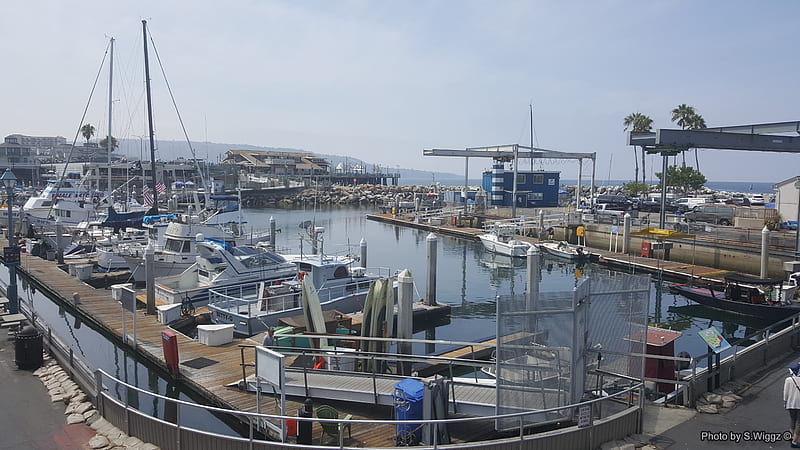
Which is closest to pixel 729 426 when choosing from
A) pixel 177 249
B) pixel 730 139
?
pixel 177 249

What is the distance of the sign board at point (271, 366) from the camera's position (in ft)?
29.9

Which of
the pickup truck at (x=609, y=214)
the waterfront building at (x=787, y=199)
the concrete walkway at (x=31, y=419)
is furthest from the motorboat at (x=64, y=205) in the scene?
the waterfront building at (x=787, y=199)

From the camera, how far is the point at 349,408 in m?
11.5

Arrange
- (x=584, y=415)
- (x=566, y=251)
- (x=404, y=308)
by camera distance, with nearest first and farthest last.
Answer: (x=584, y=415)
(x=404, y=308)
(x=566, y=251)

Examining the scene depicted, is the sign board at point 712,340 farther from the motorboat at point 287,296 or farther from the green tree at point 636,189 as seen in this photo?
the green tree at point 636,189

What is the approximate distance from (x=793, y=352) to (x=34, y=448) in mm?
18174

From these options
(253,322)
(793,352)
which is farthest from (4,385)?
(793,352)

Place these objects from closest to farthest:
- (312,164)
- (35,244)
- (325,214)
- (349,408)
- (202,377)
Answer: (349,408)
(202,377)
(35,244)
(325,214)
(312,164)

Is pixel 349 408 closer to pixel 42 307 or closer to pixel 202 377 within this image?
pixel 202 377

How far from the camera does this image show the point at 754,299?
81.5 feet

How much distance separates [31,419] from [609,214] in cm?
5456

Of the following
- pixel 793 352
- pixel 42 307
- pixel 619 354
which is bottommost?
pixel 42 307

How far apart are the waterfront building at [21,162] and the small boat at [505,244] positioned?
11844 centimetres

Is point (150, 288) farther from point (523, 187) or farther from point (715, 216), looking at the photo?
point (523, 187)
